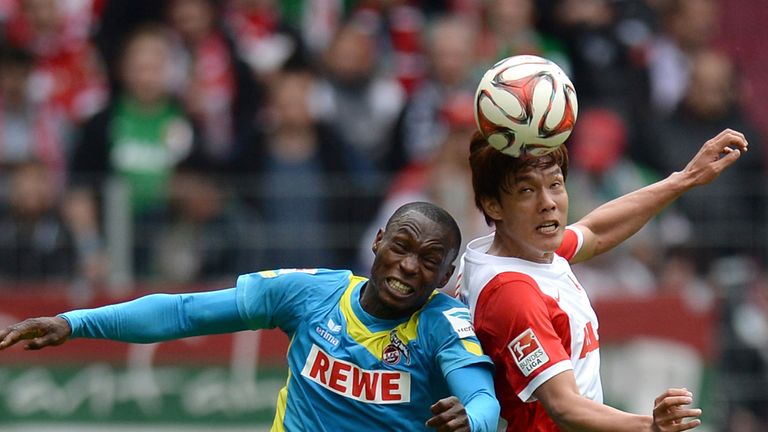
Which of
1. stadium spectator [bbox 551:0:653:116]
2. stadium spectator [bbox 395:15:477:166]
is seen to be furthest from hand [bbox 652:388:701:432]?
stadium spectator [bbox 551:0:653:116]

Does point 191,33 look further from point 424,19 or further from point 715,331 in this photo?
point 715,331

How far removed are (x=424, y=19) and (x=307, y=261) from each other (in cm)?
301

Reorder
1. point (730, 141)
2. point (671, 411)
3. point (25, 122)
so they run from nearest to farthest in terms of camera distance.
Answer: point (671, 411), point (730, 141), point (25, 122)

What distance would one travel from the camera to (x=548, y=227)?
5676 mm

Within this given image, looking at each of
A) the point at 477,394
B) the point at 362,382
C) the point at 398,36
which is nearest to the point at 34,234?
the point at 398,36

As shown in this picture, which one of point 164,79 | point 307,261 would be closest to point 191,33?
point 164,79

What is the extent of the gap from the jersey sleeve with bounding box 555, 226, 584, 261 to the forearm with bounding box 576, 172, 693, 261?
72mm

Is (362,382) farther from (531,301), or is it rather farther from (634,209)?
(634,209)

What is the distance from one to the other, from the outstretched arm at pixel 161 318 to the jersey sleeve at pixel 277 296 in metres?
0.05

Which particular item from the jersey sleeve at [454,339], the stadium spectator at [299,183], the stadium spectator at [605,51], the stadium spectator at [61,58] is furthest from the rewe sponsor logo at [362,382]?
the stadium spectator at [61,58]

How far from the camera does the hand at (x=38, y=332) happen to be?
5.46 m

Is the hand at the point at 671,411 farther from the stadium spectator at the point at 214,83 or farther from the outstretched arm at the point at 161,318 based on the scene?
the stadium spectator at the point at 214,83

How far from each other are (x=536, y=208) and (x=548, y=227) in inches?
3.8

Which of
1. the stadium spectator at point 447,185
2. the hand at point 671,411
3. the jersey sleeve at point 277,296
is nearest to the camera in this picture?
the hand at point 671,411
